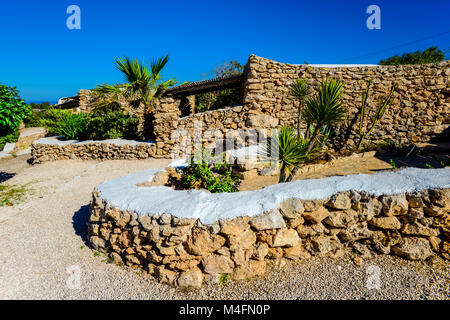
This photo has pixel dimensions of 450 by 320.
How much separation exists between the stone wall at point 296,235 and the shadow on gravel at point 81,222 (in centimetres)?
195

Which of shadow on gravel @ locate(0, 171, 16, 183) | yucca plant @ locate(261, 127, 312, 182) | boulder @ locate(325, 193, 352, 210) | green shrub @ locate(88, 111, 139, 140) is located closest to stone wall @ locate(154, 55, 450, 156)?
green shrub @ locate(88, 111, 139, 140)

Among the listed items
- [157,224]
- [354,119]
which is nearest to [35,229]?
[157,224]

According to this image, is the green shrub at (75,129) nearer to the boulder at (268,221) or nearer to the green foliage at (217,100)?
the green foliage at (217,100)

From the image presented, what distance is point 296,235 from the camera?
296 centimetres

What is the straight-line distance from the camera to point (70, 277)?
3162mm

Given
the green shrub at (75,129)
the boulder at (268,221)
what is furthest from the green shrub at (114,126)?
the boulder at (268,221)

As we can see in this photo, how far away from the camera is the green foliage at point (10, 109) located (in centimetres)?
612

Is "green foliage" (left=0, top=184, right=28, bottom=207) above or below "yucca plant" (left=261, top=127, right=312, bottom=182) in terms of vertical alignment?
below

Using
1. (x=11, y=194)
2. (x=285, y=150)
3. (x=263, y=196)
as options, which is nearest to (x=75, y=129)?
(x=11, y=194)

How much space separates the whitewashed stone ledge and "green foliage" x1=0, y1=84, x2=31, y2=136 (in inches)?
213

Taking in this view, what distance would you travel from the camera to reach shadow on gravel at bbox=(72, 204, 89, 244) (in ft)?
14.0

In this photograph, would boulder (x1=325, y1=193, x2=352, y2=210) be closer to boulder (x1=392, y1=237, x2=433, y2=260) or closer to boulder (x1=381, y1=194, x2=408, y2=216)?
boulder (x1=381, y1=194, x2=408, y2=216)

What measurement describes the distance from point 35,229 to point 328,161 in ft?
24.2

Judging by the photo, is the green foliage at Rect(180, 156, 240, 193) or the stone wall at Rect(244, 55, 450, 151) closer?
the green foliage at Rect(180, 156, 240, 193)
